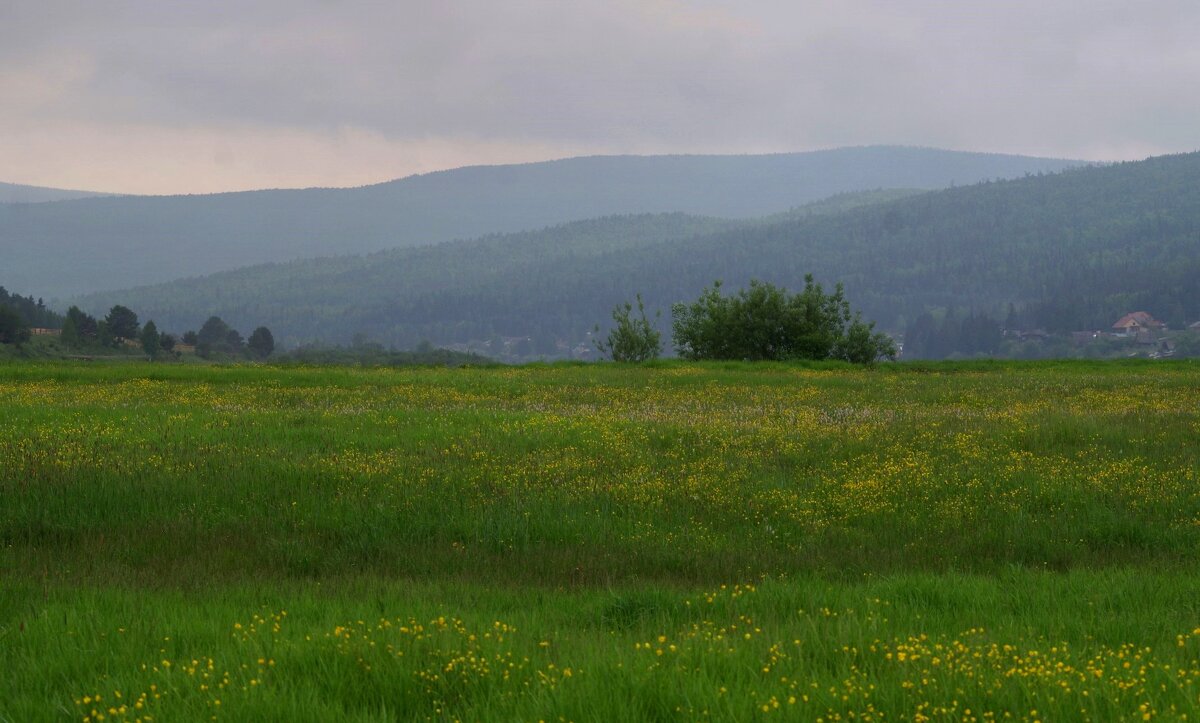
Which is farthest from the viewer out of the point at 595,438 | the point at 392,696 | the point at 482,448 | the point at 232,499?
the point at 595,438

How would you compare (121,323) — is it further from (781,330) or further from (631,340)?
(781,330)

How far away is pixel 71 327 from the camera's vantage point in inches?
3841

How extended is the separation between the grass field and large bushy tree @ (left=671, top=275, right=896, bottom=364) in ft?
101

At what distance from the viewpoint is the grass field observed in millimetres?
5984

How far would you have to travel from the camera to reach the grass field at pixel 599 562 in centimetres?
598

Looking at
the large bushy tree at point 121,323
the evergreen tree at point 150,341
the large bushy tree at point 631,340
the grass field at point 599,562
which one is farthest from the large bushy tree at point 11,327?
the grass field at point 599,562

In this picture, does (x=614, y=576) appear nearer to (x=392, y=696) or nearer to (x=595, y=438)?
(x=392, y=696)

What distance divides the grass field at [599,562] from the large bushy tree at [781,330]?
3082 centimetres

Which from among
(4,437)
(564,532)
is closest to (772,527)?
(564,532)

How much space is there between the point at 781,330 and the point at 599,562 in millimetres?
46685

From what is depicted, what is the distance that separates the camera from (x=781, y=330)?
56438 millimetres

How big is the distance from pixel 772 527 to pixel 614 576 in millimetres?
2808

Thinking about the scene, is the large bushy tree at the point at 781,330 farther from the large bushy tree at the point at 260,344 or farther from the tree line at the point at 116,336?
the large bushy tree at the point at 260,344

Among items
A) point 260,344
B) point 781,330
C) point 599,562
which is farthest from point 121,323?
point 599,562
